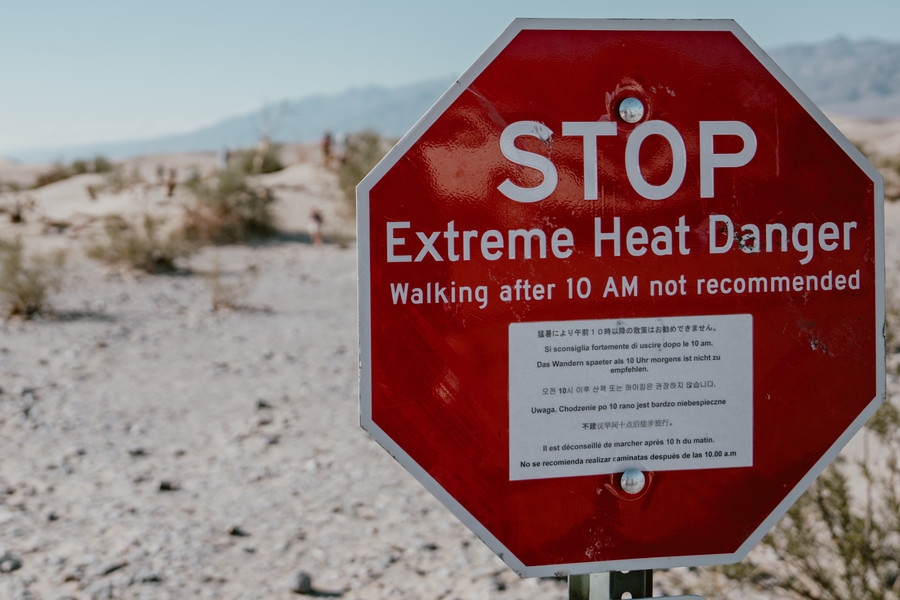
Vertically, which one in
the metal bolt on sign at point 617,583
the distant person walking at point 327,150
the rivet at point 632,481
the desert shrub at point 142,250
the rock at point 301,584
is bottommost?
the rock at point 301,584

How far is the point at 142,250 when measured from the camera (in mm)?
13602

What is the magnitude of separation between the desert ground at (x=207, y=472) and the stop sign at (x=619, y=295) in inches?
86.6

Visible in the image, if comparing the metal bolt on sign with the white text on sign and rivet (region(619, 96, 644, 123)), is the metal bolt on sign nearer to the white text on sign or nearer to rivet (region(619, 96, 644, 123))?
the white text on sign

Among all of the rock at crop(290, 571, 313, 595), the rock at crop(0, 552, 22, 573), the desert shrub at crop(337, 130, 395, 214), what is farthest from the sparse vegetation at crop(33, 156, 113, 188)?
the rock at crop(290, 571, 313, 595)

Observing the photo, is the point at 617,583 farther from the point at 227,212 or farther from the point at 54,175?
the point at 54,175

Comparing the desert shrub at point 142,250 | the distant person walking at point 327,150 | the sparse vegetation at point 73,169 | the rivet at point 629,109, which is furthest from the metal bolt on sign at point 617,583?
the sparse vegetation at point 73,169

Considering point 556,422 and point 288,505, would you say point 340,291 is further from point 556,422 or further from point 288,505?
point 556,422

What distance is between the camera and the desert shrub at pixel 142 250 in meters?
13.6

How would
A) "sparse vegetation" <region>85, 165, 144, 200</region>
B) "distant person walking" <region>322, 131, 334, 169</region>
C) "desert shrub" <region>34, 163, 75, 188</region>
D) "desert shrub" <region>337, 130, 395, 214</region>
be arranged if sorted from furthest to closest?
1. "desert shrub" <region>34, 163, 75, 188</region>
2. "distant person walking" <region>322, 131, 334, 169</region>
3. "sparse vegetation" <region>85, 165, 144, 200</region>
4. "desert shrub" <region>337, 130, 395, 214</region>

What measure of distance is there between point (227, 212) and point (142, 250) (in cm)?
405

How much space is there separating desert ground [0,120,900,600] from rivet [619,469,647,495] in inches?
88.1

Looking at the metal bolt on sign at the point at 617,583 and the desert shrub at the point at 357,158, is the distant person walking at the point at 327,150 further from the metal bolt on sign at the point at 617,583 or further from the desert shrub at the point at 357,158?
the metal bolt on sign at the point at 617,583

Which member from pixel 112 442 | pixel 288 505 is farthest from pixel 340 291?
pixel 288 505

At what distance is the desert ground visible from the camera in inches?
146
